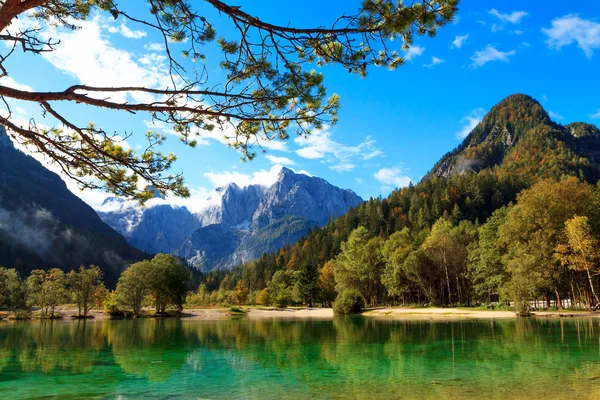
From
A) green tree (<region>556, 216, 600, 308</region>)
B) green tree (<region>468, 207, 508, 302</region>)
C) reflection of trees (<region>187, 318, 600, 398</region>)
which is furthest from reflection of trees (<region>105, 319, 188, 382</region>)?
green tree (<region>468, 207, 508, 302</region>)

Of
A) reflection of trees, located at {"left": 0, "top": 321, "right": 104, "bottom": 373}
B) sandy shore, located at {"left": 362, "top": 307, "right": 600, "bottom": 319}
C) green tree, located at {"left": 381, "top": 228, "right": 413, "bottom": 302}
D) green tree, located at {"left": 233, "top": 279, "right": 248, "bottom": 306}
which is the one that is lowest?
green tree, located at {"left": 233, "top": 279, "right": 248, "bottom": 306}

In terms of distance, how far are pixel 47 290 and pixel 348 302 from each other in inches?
1925

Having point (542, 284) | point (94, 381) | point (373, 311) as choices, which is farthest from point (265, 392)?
point (373, 311)

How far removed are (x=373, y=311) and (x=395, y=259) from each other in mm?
A: 9824

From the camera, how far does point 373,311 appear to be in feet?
218

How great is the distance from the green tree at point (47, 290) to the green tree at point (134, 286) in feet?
27.7

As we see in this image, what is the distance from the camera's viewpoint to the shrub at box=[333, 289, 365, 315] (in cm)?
6675

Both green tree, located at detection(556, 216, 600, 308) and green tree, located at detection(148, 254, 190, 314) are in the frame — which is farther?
green tree, located at detection(148, 254, 190, 314)

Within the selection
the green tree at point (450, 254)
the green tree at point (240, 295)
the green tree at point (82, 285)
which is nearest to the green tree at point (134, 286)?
the green tree at point (82, 285)

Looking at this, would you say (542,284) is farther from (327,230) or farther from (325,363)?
(327,230)

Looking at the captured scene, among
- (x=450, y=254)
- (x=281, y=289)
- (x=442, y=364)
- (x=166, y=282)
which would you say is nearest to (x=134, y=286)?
(x=166, y=282)

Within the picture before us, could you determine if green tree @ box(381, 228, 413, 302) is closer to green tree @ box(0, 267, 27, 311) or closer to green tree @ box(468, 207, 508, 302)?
green tree @ box(468, 207, 508, 302)

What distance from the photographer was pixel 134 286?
6869cm

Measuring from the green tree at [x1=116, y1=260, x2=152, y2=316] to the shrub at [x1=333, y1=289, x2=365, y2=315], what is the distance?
110 ft
